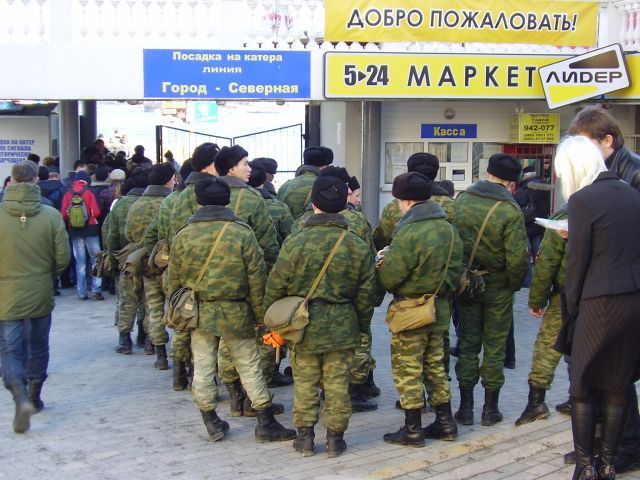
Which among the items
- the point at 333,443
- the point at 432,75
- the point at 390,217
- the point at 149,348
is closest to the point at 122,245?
the point at 149,348

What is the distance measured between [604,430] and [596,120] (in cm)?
170

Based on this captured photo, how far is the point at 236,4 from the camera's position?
474 inches

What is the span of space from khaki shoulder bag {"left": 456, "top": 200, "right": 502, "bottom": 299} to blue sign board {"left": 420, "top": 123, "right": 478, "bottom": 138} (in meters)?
7.91

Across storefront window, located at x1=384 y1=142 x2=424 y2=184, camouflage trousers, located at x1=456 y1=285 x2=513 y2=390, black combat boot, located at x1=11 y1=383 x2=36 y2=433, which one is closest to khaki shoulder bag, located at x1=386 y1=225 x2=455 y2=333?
camouflage trousers, located at x1=456 y1=285 x2=513 y2=390

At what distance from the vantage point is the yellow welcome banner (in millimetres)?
12000

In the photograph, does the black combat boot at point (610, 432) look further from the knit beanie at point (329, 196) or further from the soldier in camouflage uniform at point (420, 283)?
the knit beanie at point (329, 196)

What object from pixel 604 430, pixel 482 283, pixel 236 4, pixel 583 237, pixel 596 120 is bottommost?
pixel 604 430

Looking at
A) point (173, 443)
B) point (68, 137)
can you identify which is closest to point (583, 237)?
point (173, 443)

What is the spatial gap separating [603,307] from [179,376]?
4073 millimetres

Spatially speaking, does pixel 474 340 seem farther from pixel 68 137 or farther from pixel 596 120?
pixel 68 137

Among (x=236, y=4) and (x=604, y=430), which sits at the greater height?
(x=236, y=4)

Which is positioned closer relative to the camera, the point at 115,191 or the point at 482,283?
the point at 482,283

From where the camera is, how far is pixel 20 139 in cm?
1460

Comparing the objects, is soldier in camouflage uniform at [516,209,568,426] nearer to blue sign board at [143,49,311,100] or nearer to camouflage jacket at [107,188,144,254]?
camouflage jacket at [107,188,144,254]
